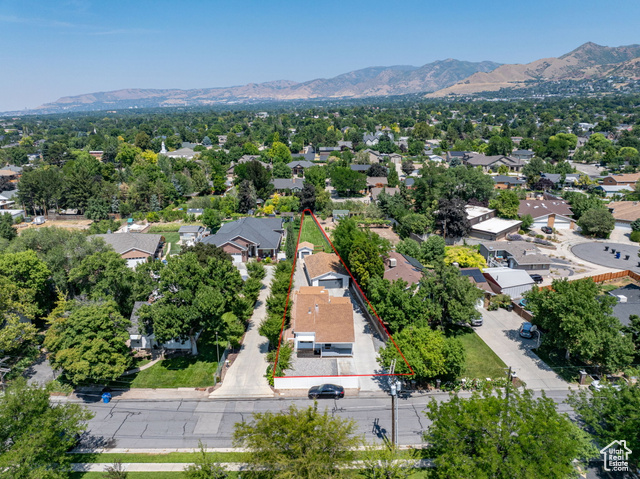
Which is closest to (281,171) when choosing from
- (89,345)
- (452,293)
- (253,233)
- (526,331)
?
(253,233)

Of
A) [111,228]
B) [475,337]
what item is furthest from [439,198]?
[111,228]

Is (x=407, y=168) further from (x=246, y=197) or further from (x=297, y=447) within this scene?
(x=297, y=447)

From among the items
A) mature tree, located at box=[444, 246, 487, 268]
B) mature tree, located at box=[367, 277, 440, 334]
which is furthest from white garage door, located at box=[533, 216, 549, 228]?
mature tree, located at box=[367, 277, 440, 334]

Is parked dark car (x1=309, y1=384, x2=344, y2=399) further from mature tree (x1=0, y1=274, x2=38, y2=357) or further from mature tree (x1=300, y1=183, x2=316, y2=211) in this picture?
mature tree (x1=300, y1=183, x2=316, y2=211)

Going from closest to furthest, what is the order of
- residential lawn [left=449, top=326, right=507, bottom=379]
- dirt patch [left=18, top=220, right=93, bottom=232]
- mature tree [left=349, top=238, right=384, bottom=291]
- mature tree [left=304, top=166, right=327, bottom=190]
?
1. residential lawn [left=449, top=326, right=507, bottom=379]
2. mature tree [left=349, top=238, right=384, bottom=291]
3. dirt patch [left=18, top=220, right=93, bottom=232]
4. mature tree [left=304, top=166, right=327, bottom=190]

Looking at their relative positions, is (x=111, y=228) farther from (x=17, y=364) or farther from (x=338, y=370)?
(x=338, y=370)

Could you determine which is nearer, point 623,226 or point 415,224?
point 415,224
